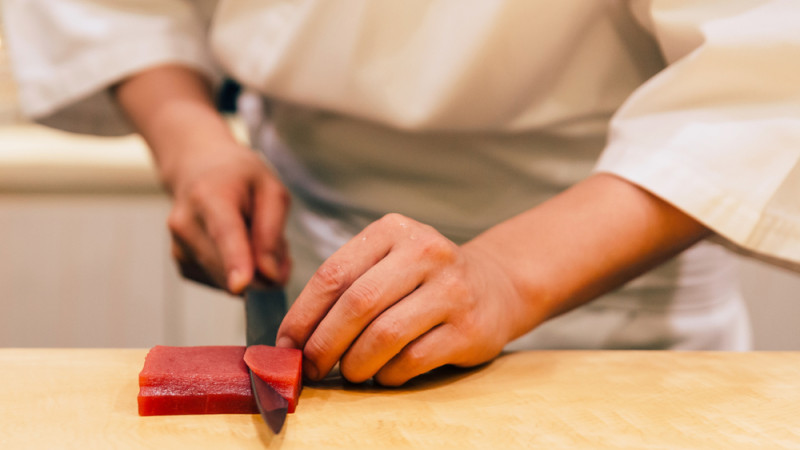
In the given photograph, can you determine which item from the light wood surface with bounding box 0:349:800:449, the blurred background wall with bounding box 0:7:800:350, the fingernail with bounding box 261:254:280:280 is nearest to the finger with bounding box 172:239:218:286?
the fingernail with bounding box 261:254:280:280

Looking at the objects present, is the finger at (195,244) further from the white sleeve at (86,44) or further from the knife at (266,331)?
the white sleeve at (86,44)

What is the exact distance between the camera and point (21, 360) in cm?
52

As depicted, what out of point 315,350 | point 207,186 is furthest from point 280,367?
point 207,186

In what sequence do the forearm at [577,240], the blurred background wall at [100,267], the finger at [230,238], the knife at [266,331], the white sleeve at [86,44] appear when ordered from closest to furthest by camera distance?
the knife at [266,331], the forearm at [577,240], the finger at [230,238], the white sleeve at [86,44], the blurred background wall at [100,267]

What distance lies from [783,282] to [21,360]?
161cm

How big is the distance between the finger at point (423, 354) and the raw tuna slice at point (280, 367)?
0.06m

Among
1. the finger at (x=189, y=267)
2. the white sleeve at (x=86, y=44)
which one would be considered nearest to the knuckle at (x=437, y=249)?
the finger at (x=189, y=267)

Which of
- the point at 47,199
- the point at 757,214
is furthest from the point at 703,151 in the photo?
the point at 47,199

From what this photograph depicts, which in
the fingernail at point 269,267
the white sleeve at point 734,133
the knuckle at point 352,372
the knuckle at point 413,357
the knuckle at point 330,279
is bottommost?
the fingernail at point 269,267

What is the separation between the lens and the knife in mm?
398

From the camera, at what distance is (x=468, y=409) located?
45cm

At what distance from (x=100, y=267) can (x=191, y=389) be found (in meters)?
1.41

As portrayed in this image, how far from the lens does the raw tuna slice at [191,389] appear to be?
0.43 meters

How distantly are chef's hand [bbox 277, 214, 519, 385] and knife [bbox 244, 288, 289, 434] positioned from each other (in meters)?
0.05
